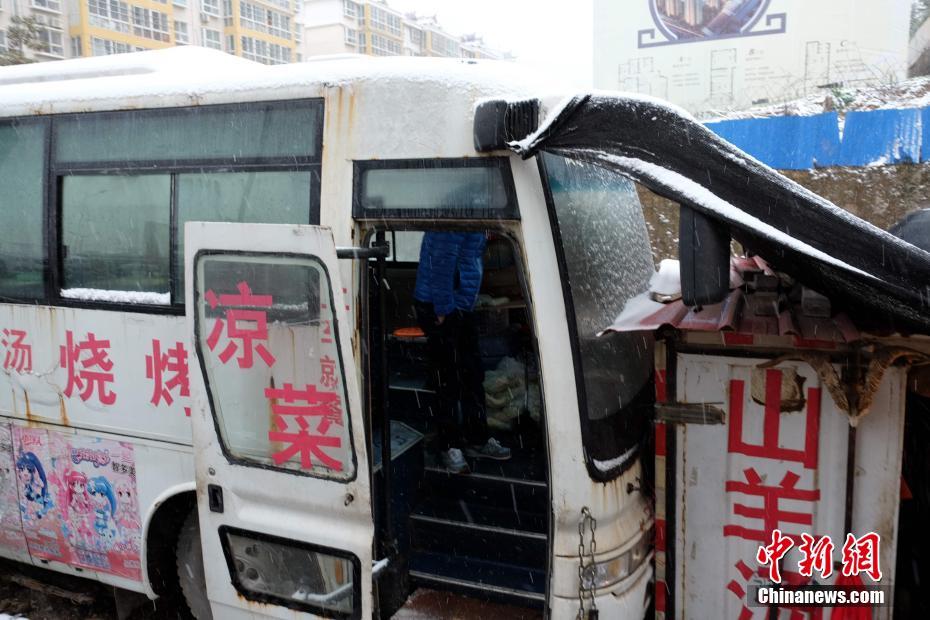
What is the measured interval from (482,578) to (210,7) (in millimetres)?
58608

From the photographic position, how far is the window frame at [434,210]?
295 cm

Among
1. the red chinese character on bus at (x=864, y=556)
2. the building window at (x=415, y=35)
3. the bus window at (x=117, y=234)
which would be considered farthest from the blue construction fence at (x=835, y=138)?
the building window at (x=415, y=35)

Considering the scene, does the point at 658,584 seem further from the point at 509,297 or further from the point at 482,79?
the point at 509,297

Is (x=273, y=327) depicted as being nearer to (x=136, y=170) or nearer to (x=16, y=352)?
(x=136, y=170)

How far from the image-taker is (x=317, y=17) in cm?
6800

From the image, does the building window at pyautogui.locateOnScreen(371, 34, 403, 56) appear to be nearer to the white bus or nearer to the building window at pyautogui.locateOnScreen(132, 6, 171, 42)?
the building window at pyautogui.locateOnScreen(132, 6, 171, 42)

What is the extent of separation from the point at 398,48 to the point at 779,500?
255 ft

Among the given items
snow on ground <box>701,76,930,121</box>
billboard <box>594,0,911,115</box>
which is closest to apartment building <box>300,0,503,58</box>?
billboard <box>594,0,911,115</box>

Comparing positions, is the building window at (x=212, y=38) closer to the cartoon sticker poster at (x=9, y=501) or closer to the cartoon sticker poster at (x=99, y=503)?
the cartoon sticker poster at (x=9, y=501)

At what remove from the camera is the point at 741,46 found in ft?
88.9

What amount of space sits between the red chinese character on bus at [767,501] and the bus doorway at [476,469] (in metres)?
0.81

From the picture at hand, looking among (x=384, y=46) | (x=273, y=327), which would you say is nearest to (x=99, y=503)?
(x=273, y=327)

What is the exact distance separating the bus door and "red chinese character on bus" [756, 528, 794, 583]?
5.50 feet

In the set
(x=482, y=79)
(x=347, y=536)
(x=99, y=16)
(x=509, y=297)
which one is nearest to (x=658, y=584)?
(x=347, y=536)
